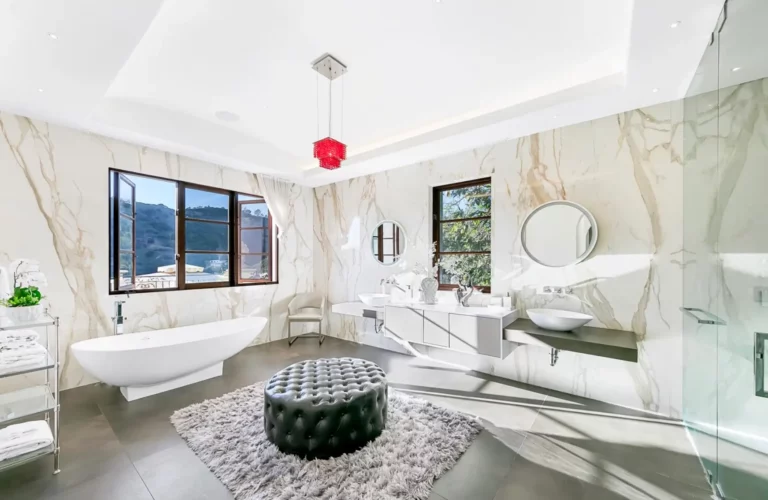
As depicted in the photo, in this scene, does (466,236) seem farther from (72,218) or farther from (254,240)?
(72,218)

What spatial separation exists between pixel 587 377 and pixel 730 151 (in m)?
2.09

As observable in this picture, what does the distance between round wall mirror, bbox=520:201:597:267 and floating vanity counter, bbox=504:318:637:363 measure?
68cm

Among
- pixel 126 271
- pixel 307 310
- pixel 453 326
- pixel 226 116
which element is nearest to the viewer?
pixel 453 326

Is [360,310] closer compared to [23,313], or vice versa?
[23,313]

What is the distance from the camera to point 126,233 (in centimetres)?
361

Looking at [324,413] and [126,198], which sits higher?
→ [126,198]

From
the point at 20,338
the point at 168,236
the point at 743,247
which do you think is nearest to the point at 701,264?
the point at 743,247

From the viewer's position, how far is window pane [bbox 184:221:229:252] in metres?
4.14

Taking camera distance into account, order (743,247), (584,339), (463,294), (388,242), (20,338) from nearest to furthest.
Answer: (743,247), (20,338), (584,339), (463,294), (388,242)

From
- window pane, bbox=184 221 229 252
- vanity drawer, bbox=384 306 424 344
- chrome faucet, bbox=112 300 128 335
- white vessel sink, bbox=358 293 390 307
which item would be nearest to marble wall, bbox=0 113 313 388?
chrome faucet, bbox=112 300 128 335

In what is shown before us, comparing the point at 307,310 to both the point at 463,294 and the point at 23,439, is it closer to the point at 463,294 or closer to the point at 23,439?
the point at 463,294

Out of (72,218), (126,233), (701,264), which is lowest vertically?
(701,264)

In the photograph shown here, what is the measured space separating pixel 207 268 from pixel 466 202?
3.59m

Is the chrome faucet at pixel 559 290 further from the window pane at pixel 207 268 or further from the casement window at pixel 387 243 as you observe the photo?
the window pane at pixel 207 268
